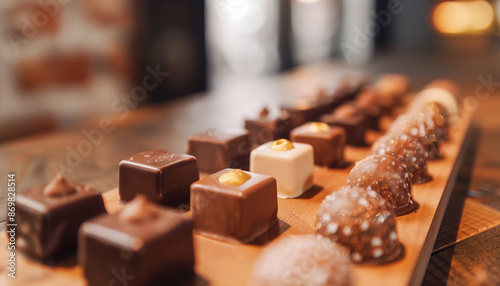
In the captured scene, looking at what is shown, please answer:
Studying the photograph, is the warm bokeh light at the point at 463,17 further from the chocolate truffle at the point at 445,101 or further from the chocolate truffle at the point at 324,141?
the chocolate truffle at the point at 324,141

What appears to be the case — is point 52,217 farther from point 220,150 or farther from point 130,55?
point 130,55

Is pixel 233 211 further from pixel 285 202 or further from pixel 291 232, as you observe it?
pixel 285 202

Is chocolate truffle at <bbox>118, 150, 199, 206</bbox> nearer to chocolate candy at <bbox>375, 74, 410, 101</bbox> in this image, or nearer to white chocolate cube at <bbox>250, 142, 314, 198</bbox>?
white chocolate cube at <bbox>250, 142, 314, 198</bbox>

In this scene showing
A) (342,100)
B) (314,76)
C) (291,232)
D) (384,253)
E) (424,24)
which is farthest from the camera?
(424,24)

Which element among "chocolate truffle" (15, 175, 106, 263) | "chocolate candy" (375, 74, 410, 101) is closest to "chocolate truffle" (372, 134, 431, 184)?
"chocolate truffle" (15, 175, 106, 263)

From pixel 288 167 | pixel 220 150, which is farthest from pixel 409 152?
pixel 220 150

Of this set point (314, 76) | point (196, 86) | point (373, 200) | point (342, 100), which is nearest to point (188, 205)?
point (373, 200)
